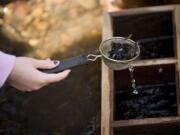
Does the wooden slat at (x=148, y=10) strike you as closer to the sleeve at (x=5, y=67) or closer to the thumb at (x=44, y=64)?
the thumb at (x=44, y=64)

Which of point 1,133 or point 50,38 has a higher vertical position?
point 50,38

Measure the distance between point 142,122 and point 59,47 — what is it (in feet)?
4.61

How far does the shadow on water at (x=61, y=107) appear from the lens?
3.04 metres

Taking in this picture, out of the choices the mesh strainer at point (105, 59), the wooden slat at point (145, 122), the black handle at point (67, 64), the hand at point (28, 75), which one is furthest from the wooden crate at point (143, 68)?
the hand at point (28, 75)

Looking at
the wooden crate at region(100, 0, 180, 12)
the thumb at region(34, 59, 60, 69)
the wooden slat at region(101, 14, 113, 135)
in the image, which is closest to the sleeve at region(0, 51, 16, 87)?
the thumb at region(34, 59, 60, 69)

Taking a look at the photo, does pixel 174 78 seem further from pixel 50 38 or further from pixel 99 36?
pixel 50 38

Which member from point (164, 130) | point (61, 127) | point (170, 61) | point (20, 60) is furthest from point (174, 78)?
point (20, 60)

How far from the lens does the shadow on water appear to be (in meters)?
3.04

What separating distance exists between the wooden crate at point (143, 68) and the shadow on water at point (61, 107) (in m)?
0.36

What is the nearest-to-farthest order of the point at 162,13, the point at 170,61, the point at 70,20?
the point at 170,61 → the point at 162,13 → the point at 70,20

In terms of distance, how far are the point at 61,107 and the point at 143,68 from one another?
0.79 metres

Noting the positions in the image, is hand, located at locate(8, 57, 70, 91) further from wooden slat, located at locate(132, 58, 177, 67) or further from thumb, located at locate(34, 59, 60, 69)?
wooden slat, located at locate(132, 58, 177, 67)

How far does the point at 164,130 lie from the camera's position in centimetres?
245

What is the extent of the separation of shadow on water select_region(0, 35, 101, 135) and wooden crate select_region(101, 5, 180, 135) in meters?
0.36
